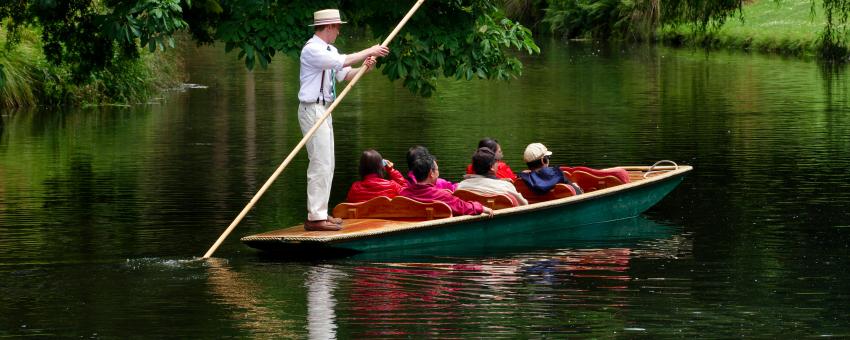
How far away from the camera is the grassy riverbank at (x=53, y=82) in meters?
28.9

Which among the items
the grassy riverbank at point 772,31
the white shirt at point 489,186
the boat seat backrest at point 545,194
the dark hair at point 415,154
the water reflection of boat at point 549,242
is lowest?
the water reflection of boat at point 549,242

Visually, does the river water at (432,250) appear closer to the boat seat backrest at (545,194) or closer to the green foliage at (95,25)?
the boat seat backrest at (545,194)

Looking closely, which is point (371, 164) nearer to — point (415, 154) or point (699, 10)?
point (415, 154)

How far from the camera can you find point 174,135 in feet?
81.9

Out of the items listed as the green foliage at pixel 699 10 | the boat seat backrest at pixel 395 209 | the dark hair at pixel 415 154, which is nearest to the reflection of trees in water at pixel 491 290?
the boat seat backrest at pixel 395 209

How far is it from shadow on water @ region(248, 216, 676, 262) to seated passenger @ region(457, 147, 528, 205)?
0.40m

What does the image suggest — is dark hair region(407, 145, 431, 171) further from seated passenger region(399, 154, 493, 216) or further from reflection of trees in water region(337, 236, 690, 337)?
reflection of trees in water region(337, 236, 690, 337)

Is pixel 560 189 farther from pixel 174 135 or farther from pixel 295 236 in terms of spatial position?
pixel 174 135

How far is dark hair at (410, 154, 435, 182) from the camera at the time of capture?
13289mm

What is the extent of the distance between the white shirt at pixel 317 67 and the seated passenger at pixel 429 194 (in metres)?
0.98

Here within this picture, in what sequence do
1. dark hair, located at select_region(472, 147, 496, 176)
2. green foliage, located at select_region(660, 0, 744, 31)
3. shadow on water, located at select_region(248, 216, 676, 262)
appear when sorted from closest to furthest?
shadow on water, located at select_region(248, 216, 676, 262) < dark hair, located at select_region(472, 147, 496, 176) < green foliage, located at select_region(660, 0, 744, 31)

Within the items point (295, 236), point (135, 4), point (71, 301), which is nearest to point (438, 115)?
point (135, 4)

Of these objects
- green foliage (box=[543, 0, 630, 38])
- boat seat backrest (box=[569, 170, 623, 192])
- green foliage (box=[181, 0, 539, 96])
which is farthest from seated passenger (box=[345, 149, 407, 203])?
green foliage (box=[543, 0, 630, 38])

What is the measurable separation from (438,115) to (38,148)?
786cm
